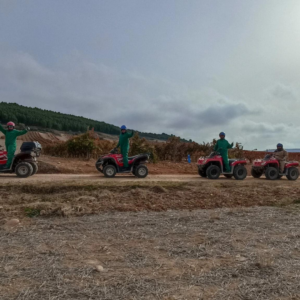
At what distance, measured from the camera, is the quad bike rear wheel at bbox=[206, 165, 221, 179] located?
1257cm

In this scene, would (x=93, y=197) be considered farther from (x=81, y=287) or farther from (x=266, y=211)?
(x=81, y=287)

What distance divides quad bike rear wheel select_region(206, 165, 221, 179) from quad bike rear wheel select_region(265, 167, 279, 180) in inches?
87.7

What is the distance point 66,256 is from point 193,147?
793 inches

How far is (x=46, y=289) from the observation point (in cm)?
296

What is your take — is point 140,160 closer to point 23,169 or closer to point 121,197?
point 23,169

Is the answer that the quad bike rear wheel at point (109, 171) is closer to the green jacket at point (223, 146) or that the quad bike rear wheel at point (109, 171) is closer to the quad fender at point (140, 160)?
the quad fender at point (140, 160)

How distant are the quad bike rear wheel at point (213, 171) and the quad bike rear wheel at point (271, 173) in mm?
2227

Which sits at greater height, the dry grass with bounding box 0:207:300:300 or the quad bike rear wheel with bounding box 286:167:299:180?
the quad bike rear wheel with bounding box 286:167:299:180

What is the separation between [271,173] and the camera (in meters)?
13.3

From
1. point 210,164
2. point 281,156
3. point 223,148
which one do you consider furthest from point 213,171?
point 281,156

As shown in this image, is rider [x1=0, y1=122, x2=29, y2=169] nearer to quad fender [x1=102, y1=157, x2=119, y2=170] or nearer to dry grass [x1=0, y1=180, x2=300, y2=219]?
dry grass [x1=0, y1=180, x2=300, y2=219]

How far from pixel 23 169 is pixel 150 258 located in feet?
28.7

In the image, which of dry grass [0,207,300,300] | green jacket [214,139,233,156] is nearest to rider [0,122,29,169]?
dry grass [0,207,300,300]

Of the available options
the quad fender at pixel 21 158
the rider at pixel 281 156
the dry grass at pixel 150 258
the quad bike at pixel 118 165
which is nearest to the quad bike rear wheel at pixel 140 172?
the quad bike at pixel 118 165
